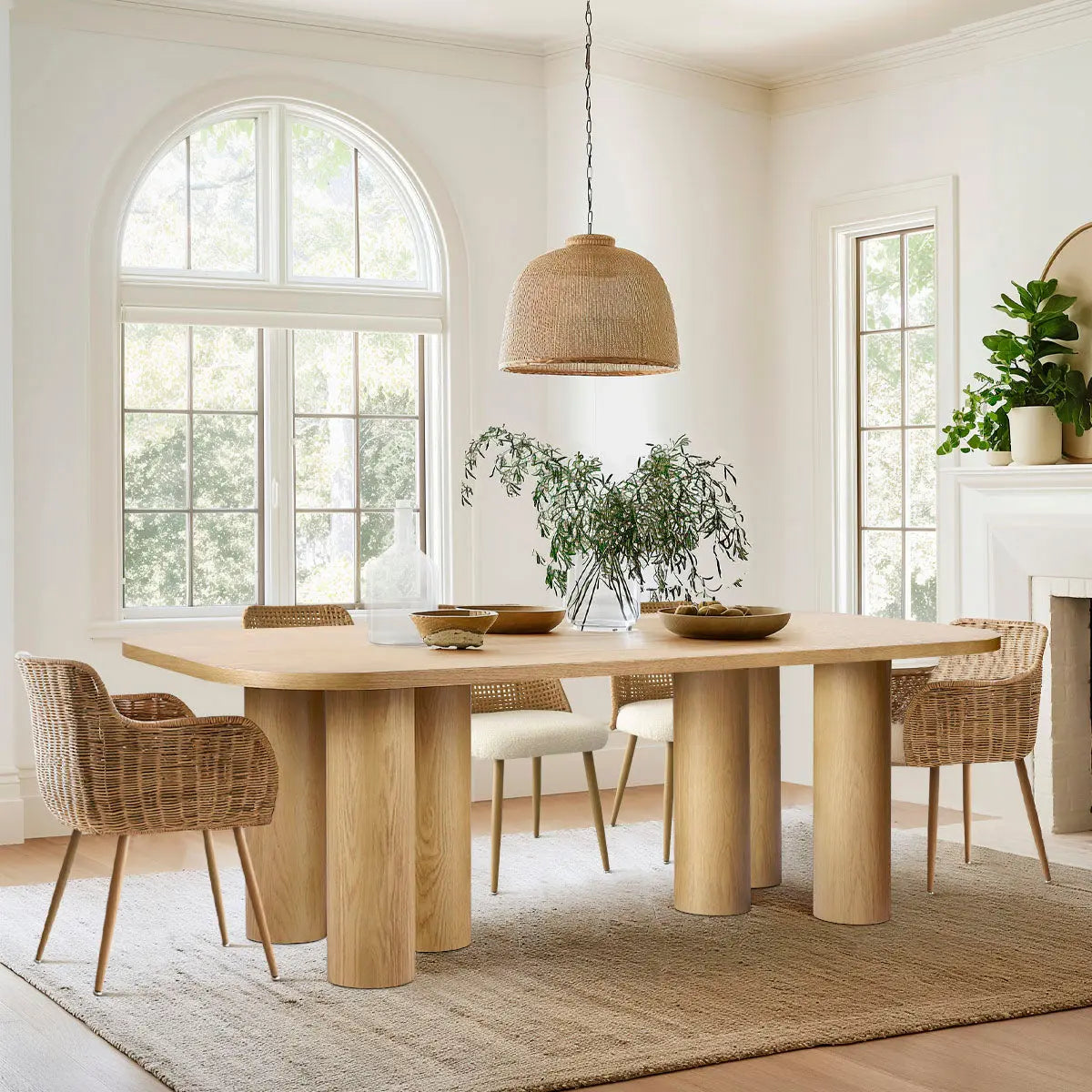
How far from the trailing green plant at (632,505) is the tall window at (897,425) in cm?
57

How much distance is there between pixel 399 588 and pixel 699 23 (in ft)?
9.98

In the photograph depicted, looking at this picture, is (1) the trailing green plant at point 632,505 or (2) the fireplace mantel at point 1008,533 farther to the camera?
(1) the trailing green plant at point 632,505

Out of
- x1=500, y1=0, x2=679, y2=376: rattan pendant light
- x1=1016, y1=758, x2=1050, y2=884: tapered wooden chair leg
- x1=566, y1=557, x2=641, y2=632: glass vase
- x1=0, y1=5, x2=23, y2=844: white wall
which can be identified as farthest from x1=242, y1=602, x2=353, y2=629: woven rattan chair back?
x1=1016, y1=758, x2=1050, y2=884: tapered wooden chair leg

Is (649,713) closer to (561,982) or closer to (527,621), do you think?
(527,621)

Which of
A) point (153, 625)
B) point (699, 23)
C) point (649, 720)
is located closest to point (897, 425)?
point (699, 23)

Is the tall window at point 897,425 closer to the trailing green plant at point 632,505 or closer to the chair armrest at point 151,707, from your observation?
the trailing green plant at point 632,505

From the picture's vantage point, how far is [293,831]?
3.99 meters

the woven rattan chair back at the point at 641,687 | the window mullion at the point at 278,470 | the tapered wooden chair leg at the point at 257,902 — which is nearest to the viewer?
the tapered wooden chair leg at the point at 257,902

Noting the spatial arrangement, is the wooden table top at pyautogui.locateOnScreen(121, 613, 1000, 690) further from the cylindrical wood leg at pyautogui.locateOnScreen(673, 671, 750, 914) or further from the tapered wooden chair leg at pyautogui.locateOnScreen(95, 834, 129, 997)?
the tapered wooden chair leg at pyautogui.locateOnScreen(95, 834, 129, 997)

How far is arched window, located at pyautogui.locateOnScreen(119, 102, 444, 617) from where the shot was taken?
19.4 ft

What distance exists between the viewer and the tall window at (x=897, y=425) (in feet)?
20.7

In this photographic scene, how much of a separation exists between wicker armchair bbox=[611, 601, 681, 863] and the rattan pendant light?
44.7 inches

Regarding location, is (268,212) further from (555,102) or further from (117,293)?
(555,102)

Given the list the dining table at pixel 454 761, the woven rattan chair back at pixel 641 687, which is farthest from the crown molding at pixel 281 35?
the dining table at pixel 454 761
